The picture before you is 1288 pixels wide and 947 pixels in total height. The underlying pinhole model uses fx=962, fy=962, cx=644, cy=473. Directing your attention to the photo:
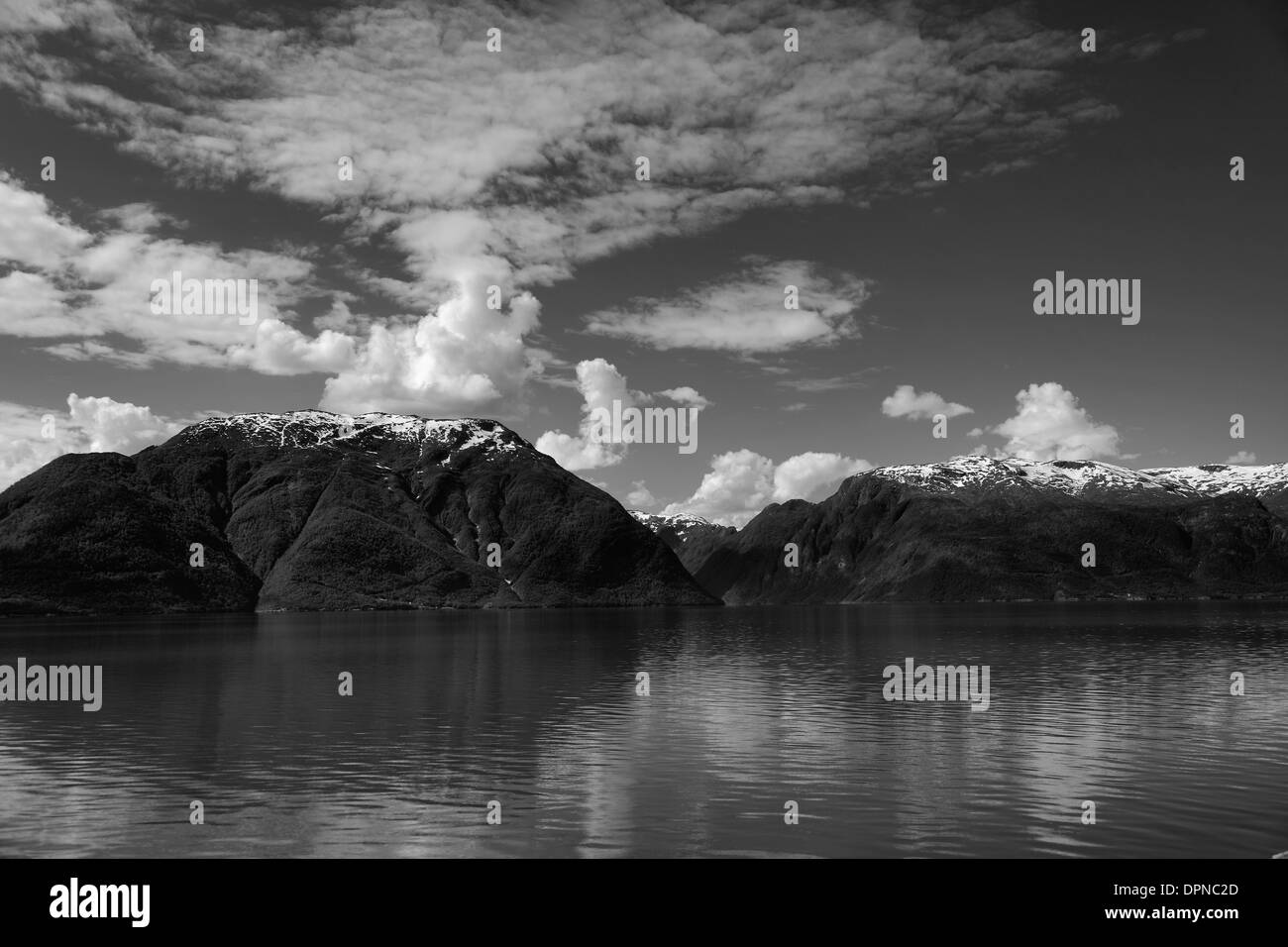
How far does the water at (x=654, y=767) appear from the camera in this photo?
32.3 meters

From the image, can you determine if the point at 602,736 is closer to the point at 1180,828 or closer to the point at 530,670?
the point at 1180,828

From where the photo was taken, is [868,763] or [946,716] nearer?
[868,763]

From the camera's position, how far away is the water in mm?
32281

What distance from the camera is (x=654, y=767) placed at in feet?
149
